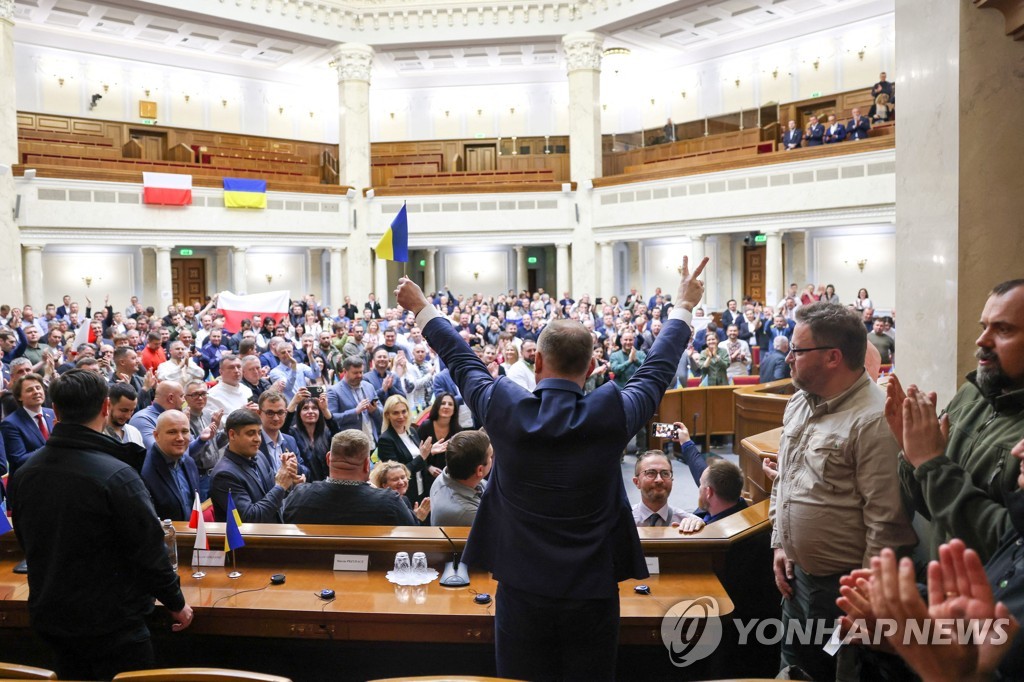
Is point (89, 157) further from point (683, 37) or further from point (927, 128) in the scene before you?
point (927, 128)

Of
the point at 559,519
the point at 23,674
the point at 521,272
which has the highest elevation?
the point at 521,272

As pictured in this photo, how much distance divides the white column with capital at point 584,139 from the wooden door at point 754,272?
13.9 ft

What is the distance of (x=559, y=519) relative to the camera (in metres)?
2.35

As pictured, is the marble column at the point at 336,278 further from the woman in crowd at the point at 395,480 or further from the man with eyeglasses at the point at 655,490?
the man with eyeglasses at the point at 655,490

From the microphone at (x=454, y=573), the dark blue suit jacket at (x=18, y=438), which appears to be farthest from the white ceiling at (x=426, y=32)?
the microphone at (x=454, y=573)

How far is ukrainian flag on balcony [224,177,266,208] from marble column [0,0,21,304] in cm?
479

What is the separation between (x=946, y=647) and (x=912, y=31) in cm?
344

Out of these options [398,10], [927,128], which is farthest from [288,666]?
[398,10]

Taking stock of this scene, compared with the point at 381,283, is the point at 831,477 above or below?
below

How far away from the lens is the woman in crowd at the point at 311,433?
5.68 metres

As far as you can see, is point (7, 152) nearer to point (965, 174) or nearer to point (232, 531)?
point (232, 531)

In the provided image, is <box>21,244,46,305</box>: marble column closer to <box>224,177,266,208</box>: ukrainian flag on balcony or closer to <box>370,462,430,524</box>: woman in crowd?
<box>224,177,266,208</box>: ukrainian flag on balcony

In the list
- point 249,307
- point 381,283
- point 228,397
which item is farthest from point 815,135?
point 228,397

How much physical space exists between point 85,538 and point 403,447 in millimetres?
3091
